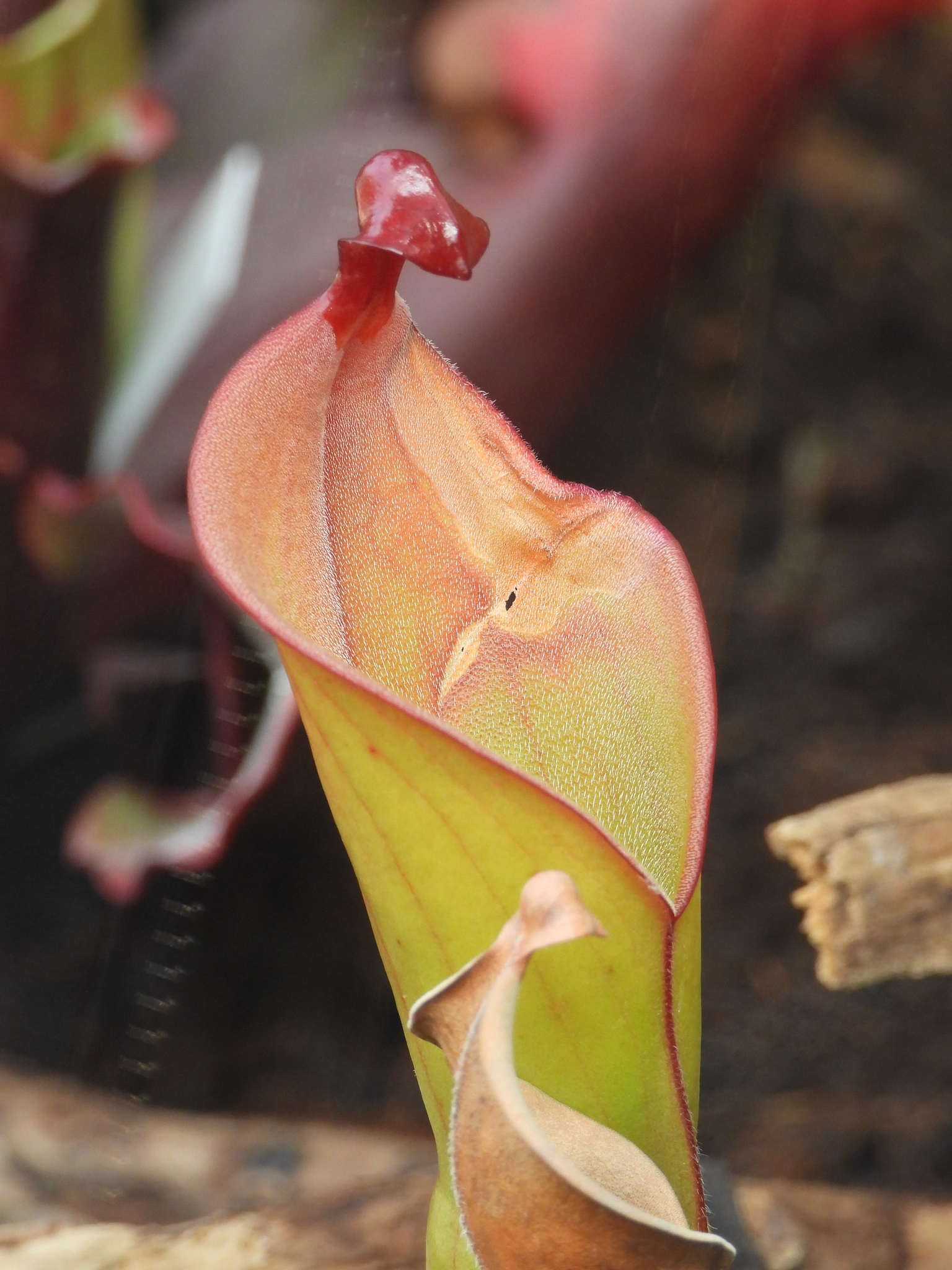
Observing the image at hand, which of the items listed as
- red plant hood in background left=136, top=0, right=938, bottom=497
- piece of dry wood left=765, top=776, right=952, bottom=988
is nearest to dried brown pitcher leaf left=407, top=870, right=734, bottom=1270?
piece of dry wood left=765, top=776, right=952, bottom=988

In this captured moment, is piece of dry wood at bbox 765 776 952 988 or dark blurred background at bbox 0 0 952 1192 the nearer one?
piece of dry wood at bbox 765 776 952 988

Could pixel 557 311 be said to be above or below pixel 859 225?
below

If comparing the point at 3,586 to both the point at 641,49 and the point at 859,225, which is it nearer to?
the point at 641,49

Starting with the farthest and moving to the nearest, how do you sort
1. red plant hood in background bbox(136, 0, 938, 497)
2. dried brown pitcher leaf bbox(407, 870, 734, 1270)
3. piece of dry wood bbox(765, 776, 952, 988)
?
red plant hood in background bbox(136, 0, 938, 497)
piece of dry wood bbox(765, 776, 952, 988)
dried brown pitcher leaf bbox(407, 870, 734, 1270)

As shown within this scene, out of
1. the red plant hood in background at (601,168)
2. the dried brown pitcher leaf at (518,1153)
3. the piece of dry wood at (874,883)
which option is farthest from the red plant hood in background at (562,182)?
the dried brown pitcher leaf at (518,1153)

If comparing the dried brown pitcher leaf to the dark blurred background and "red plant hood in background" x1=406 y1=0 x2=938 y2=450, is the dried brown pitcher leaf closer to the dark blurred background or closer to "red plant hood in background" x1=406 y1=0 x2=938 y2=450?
the dark blurred background

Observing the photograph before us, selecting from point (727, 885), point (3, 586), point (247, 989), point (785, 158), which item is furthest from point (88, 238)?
point (785, 158)

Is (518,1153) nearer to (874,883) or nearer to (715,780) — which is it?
(874,883)
